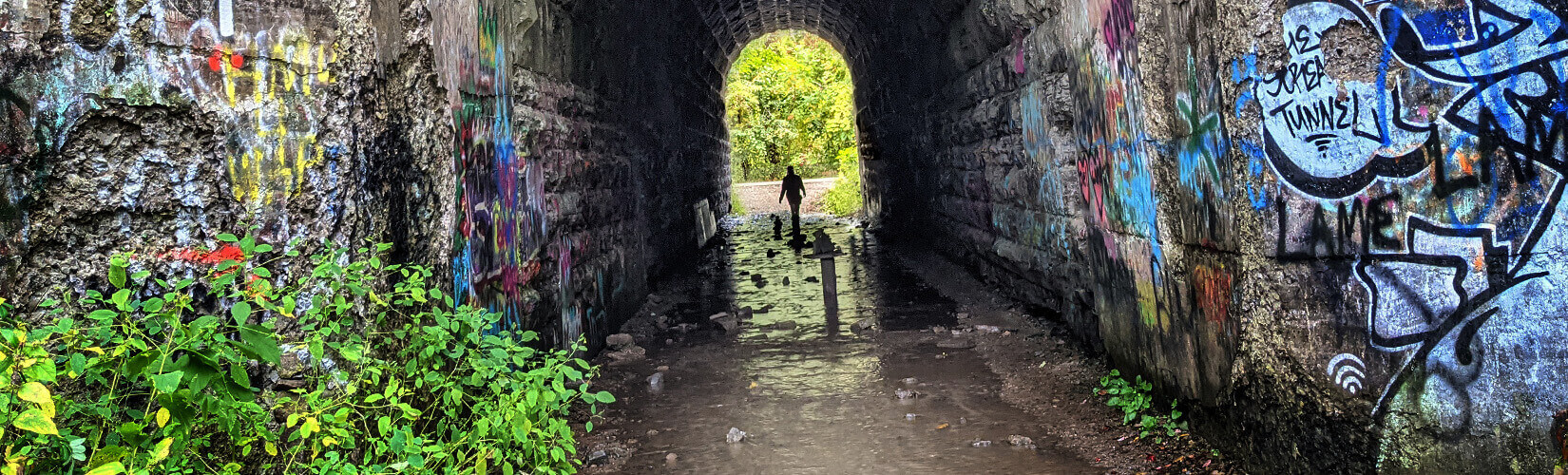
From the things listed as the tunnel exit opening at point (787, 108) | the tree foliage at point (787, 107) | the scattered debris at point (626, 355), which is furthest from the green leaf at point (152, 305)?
the tree foliage at point (787, 107)

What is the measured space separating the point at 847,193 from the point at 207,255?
60.5 feet

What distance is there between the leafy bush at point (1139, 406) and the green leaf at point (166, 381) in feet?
10.9

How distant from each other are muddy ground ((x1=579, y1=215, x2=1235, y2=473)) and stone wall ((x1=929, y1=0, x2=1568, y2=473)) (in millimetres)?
608

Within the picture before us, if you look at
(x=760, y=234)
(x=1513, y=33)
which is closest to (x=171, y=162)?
(x=1513, y=33)

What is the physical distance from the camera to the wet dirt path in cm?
404

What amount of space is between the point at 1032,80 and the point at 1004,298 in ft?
6.73

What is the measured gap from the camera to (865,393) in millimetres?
5062

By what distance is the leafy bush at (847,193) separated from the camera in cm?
2042

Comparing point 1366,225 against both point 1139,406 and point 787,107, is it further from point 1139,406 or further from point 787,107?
point 787,107

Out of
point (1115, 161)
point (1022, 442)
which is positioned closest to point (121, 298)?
point (1022, 442)

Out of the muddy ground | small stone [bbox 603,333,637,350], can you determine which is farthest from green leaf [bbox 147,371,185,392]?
small stone [bbox 603,333,637,350]

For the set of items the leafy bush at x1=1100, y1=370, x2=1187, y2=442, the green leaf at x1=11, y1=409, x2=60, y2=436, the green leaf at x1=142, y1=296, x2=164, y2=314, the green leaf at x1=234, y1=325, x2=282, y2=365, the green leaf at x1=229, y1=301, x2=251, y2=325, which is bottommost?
the leafy bush at x1=1100, y1=370, x2=1187, y2=442

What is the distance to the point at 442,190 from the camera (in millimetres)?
3676

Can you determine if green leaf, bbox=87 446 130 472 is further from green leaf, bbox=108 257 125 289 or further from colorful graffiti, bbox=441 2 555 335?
colorful graffiti, bbox=441 2 555 335
